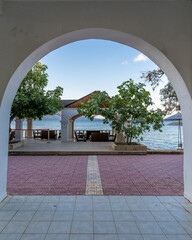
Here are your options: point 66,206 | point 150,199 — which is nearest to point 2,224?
point 66,206

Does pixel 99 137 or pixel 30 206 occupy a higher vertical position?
pixel 99 137

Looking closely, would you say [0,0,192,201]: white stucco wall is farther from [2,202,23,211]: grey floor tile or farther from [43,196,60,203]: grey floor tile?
[43,196,60,203]: grey floor tile

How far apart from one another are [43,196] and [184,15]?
4345mm

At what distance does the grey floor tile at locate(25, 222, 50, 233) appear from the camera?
7.49ft

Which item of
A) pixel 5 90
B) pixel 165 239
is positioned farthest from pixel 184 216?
pixel 5 90

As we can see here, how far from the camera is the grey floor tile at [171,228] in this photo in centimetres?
229

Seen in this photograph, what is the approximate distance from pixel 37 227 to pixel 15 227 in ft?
1.01

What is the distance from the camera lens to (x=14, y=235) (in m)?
2.20

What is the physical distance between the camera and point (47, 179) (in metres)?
4.51

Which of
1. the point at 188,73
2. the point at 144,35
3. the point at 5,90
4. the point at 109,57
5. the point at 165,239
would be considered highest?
the point at 109,57

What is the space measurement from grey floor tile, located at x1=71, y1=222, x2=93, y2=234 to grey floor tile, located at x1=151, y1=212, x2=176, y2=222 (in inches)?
41.1

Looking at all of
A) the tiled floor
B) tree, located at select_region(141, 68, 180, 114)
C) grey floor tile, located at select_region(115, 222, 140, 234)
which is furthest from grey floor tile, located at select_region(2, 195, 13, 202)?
tree, located at select_region(141, 68, 180, 114)

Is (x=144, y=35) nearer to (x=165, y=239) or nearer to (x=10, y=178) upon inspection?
(x=165, y=239)

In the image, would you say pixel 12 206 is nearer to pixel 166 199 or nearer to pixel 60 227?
pixel 60 227
